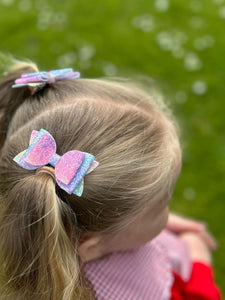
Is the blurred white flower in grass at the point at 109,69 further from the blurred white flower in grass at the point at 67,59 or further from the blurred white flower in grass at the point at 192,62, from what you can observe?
the blurred white flower in grass at the point at 192,62

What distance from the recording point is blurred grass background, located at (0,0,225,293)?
233 cm

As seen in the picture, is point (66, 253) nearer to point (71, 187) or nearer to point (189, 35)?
point (71, 187)

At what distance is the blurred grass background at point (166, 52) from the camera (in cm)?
233

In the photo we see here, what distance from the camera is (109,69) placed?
2887mm

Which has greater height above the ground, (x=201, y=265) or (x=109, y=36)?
(x=109, y=36)

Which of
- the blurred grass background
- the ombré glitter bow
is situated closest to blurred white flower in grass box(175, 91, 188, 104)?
the blurred grass background

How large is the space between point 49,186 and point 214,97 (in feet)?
6.40

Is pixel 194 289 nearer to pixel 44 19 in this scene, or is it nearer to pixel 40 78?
pixel 40 78

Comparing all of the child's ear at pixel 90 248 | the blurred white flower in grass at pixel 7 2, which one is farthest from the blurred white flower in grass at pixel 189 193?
the blurred white flower in grass at pixel 7 2

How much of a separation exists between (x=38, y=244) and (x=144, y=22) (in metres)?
2.54

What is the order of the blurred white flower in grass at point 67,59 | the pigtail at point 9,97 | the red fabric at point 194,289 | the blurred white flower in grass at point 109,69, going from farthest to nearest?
the blurred white flower in grass at point 67,59
the blurred white flower in grass at point 109,69
the red fabric at point 194,289
the pigtail at point 9,97

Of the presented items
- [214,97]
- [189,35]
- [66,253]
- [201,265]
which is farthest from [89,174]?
[189,35]

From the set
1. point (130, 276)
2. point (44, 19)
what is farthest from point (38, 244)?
point (44, 19)

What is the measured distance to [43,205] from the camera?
90 cm
